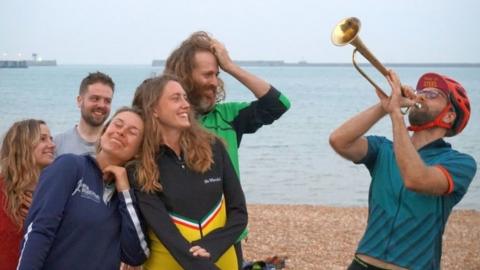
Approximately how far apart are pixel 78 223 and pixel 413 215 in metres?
→ 1.83

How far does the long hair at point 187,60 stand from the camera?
441 centimetres

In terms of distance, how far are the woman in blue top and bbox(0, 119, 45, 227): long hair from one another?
1.87 feet

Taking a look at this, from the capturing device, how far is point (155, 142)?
3.81 meters

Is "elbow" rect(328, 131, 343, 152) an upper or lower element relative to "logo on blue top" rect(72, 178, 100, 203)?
upper

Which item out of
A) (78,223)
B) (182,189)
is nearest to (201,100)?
(182,189)

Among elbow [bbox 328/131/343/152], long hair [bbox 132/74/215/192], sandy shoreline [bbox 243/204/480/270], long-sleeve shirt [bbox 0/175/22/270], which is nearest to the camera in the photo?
long hair [bbox 132/74/215/192]

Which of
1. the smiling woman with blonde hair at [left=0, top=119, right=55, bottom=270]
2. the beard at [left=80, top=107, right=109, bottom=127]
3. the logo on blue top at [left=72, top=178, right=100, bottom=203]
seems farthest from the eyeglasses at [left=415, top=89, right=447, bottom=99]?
the beard at [left=80, top=107, right=109, bottom=127]

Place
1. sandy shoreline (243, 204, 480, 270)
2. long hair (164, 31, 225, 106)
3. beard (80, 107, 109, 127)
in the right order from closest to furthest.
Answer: long hair (164, 31, 225, 106)
beard (80, 107, 109, 127)
sandy shoreline (243, 204, 480, 270)

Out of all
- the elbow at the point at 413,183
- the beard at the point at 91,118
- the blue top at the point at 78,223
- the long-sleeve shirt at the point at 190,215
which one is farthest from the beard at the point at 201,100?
the beard at the point at 91,118

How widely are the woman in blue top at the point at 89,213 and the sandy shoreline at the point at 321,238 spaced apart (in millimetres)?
5804

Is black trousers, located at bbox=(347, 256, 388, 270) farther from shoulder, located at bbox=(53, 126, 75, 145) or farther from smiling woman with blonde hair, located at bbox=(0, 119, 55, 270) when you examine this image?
shoulder, located at bbox=(53, 126, 75, 145)

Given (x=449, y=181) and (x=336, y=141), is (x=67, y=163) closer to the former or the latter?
(x=336, y=141)

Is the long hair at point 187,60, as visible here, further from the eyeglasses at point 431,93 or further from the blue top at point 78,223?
the eyeglasses at point 431,93

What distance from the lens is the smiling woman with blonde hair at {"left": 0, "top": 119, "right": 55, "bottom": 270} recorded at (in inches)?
161
